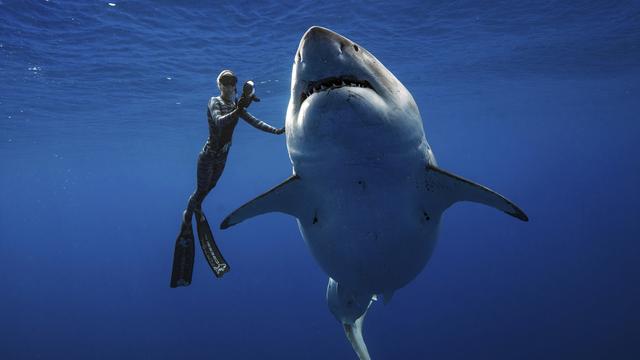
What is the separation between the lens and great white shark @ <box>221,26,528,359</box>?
2684 mm

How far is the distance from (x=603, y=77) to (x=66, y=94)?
3524 centimetres

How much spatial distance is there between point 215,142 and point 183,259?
2357 millimetres

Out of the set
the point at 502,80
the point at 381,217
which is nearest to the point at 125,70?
the point at 381,217

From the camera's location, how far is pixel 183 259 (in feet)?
22.4

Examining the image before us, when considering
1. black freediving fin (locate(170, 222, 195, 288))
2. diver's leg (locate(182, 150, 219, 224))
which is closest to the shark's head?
diver's leg (locate(182, 150, 219, 224))

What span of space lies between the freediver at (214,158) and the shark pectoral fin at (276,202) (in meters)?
1.32

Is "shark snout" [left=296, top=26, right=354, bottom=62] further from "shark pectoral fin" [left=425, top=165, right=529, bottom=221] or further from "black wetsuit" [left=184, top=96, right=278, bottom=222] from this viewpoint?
"black wetsuit" [left=184, top=96, right=278, bottom=222]

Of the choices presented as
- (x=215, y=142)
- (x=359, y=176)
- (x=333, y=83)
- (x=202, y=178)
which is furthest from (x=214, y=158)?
(x=333, y=83)

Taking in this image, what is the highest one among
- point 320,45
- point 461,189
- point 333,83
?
point 320,45

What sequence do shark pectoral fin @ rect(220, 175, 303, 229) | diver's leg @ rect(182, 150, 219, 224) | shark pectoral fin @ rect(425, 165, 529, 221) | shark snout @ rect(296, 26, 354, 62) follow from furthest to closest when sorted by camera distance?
diver's leg @ rect(182, 150, 219, 224), shark pectoral fin @ rect(220, 175, 303, 229), shark pectoral fin @ rect(425, 165, 529, 221), shark snout @ rect(296, 26, 354, 62)

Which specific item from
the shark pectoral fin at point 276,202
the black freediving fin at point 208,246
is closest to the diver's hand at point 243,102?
the shark pectoral fin at point 276,202

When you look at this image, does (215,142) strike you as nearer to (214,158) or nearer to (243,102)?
(214,158)

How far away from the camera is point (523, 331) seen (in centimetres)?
2147

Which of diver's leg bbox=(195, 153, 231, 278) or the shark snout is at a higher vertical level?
the shark snout
